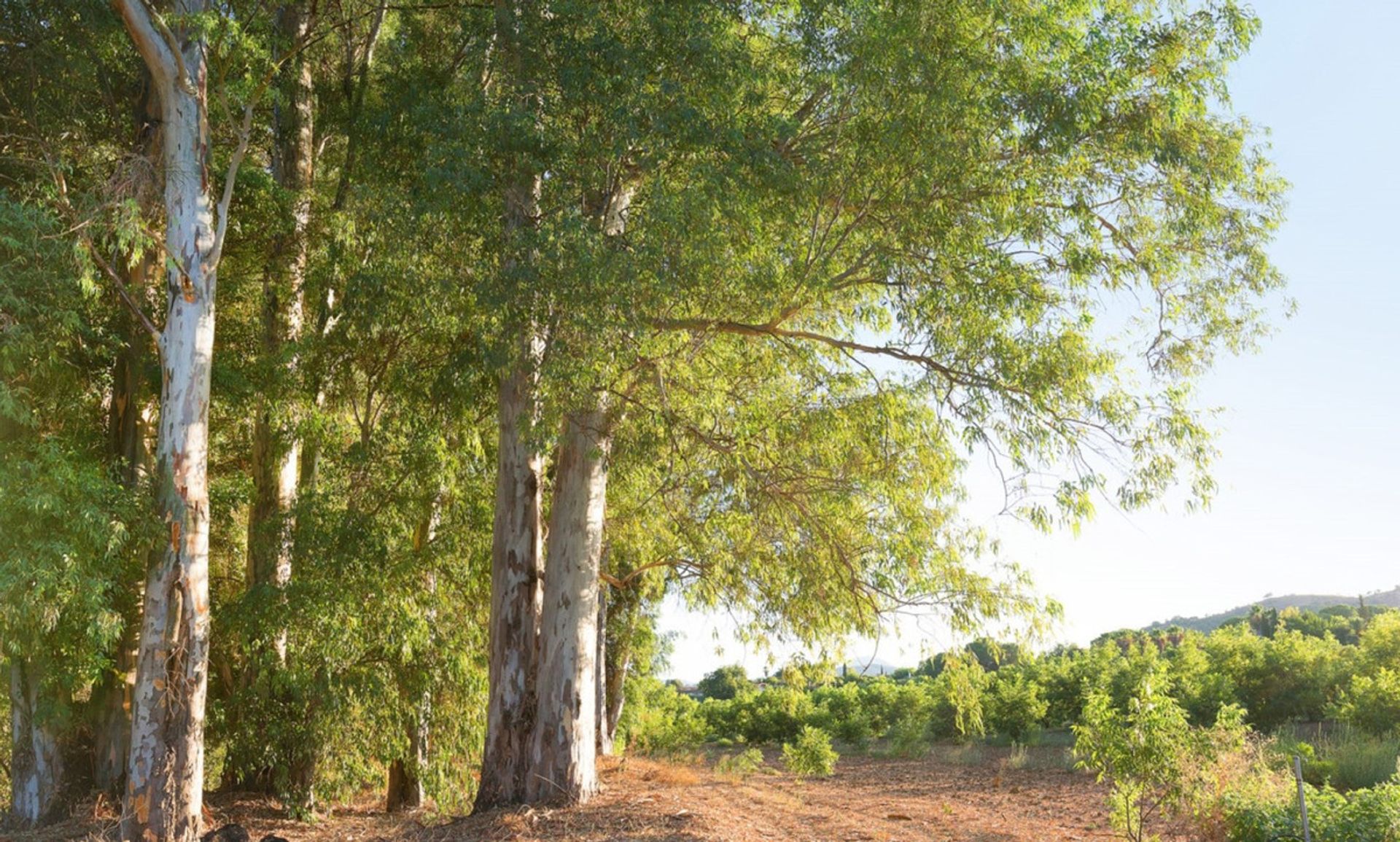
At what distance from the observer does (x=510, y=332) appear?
30.5 ft

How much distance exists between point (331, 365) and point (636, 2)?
5.49m

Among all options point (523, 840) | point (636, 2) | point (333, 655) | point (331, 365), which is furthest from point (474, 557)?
point (636, 2)

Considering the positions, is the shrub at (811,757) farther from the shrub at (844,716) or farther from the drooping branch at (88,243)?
the drooping branch at (88,243)

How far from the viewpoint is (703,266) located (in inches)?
330

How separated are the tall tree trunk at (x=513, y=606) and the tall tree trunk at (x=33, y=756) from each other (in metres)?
4.53

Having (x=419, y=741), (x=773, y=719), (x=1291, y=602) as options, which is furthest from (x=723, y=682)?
(x=1291, y=602)

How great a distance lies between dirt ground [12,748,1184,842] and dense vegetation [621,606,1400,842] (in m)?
0.98

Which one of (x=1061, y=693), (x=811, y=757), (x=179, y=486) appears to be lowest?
(x=811, y=757)

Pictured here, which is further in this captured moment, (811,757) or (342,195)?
(811,757)

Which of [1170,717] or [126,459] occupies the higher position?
[126,459]

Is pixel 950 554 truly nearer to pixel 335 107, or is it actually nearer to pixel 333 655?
pixel 333 655

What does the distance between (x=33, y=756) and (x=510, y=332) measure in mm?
6927

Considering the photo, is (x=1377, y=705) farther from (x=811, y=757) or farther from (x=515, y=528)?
(x=515, y=528)

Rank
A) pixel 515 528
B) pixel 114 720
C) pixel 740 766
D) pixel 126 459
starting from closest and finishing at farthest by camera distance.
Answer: pixel 515 528 → pixel 126 459 → pixel 114 720 → pixel 740 766
